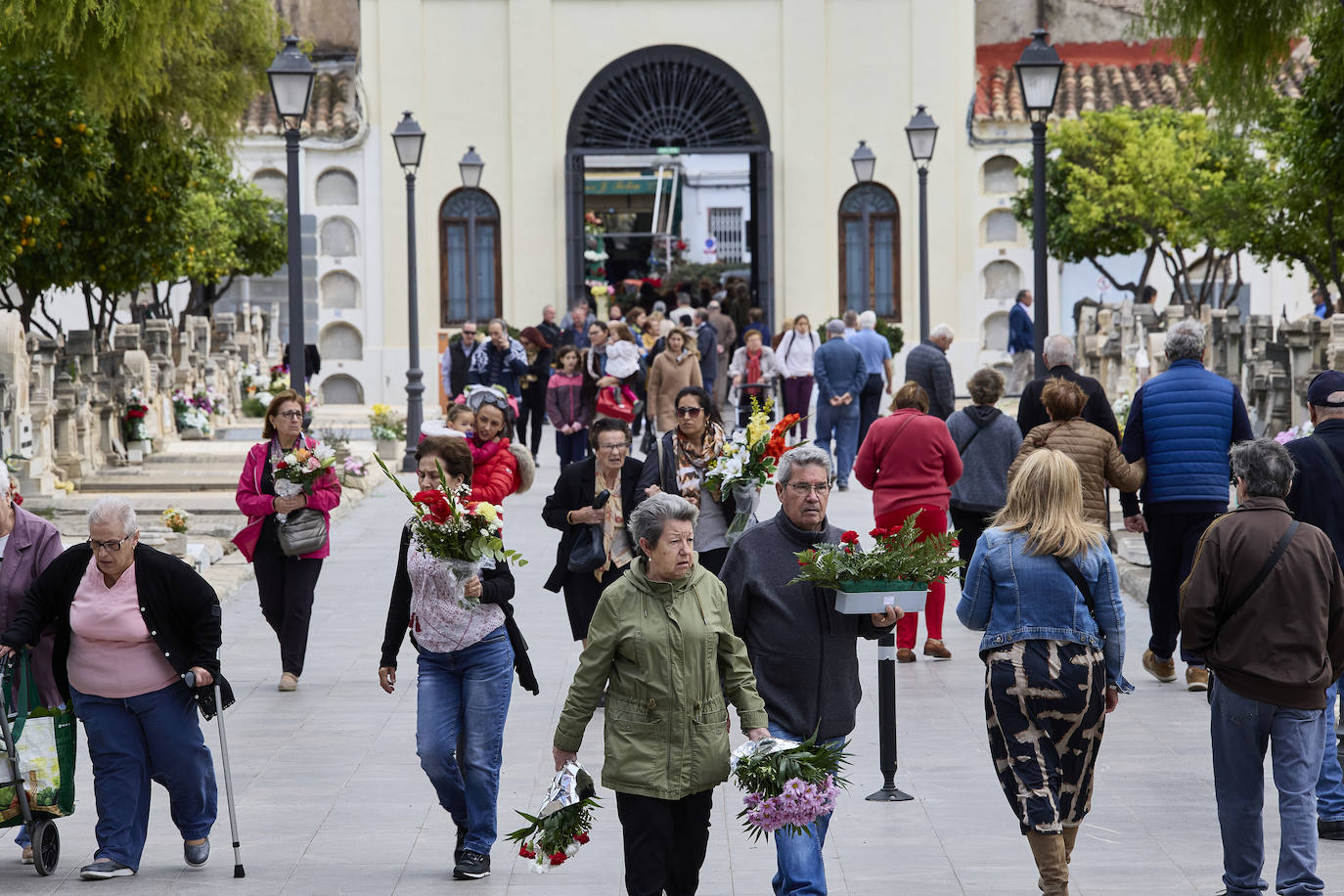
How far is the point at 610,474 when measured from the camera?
9.10 meters

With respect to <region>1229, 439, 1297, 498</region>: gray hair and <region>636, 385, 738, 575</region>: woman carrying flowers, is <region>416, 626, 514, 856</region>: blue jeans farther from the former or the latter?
<region>1229, 439, 1297, 498</region>: gray hair

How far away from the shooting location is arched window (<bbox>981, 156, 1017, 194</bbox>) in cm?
3134

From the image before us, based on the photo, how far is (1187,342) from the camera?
960 cm

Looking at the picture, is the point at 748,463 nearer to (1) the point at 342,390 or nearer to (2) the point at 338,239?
(1) the point at 342,390

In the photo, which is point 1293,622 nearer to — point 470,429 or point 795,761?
point 795,761

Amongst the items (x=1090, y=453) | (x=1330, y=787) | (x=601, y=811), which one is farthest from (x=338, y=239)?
(x=1330, y=787)

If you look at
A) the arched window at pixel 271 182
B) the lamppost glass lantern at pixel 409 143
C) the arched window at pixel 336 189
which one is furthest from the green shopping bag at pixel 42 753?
the arched window at pixel 271 182

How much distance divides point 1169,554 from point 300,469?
460 centimetres

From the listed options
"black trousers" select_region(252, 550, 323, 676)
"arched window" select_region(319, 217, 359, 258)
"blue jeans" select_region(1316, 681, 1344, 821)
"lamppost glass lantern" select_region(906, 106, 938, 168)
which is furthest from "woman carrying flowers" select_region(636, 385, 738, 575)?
"arched window" select_region(319, 217, 359, 258)

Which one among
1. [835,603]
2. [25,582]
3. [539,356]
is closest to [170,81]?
[539,356]

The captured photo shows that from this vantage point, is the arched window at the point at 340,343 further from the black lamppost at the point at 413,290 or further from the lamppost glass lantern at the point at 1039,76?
the lamppost glass lantern at the point at 1039,76

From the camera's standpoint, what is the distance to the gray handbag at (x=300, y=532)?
9852mm

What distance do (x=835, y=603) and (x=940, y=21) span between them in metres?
26.8

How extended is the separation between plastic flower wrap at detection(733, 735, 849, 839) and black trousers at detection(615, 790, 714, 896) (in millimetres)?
196
